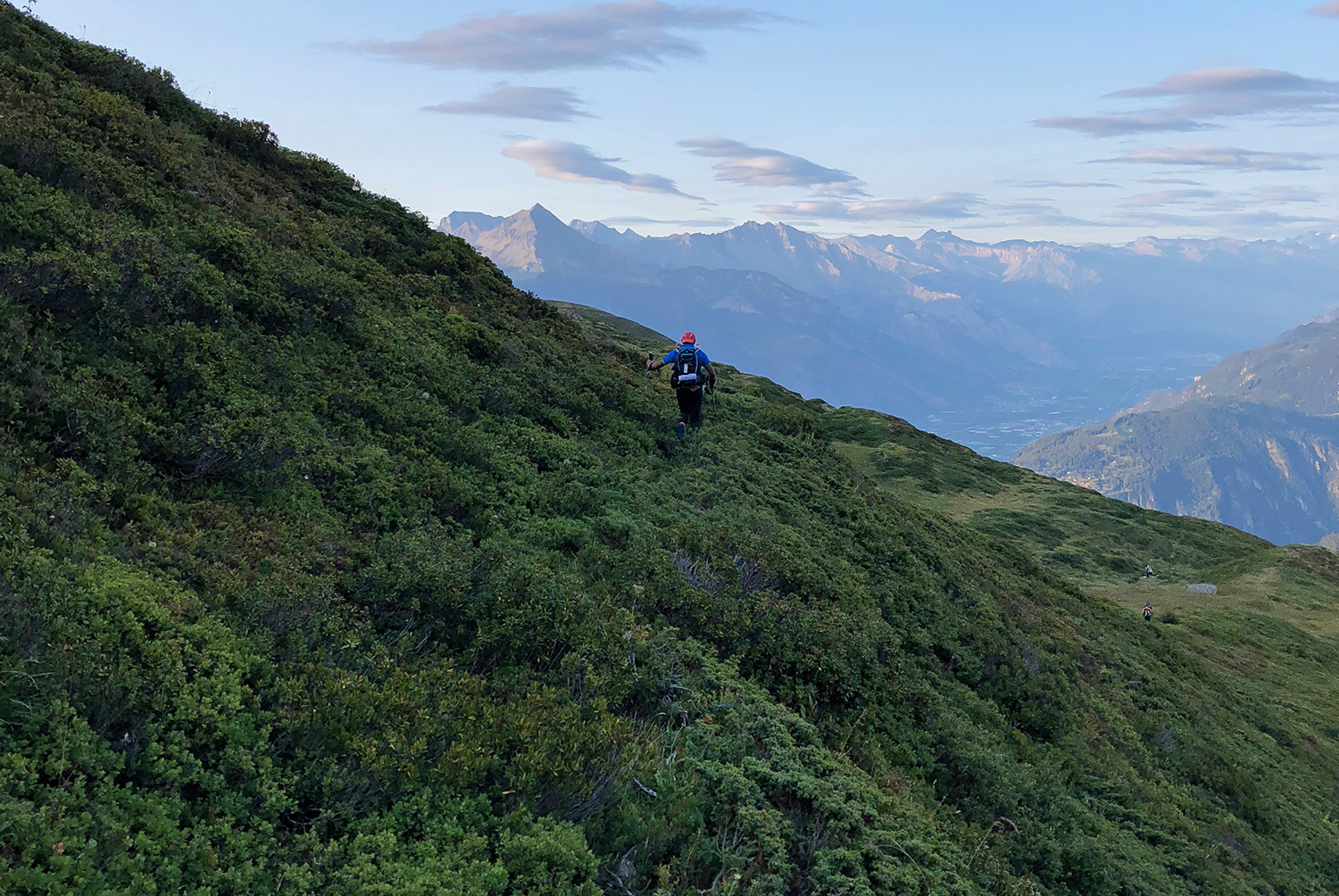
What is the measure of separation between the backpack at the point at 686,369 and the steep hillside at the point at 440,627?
0.99 m

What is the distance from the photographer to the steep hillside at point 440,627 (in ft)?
18.0

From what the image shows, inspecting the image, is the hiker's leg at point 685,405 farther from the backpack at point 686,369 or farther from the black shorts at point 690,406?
the backpack at point 686,369

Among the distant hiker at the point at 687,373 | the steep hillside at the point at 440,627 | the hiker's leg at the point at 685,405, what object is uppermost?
the distant hiker at the point at 687,373

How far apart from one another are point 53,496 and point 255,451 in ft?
8.84

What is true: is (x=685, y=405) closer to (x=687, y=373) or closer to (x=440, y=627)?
(x=687, y=373)

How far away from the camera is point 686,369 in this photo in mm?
19156

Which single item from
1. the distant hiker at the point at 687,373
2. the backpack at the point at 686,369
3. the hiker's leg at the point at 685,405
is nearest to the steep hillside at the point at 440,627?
the hiker's leg at the point at 685,405

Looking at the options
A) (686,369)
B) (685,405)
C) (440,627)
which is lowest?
(440,627)

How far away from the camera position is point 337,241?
18.9m

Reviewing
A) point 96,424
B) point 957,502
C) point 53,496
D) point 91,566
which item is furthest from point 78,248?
point 957,502

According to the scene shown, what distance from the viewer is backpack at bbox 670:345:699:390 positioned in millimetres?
18938

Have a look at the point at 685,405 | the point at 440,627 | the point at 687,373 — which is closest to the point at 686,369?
the point at 687,373

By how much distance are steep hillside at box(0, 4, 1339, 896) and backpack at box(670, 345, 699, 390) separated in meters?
0.99

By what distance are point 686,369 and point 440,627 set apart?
11830 mm
